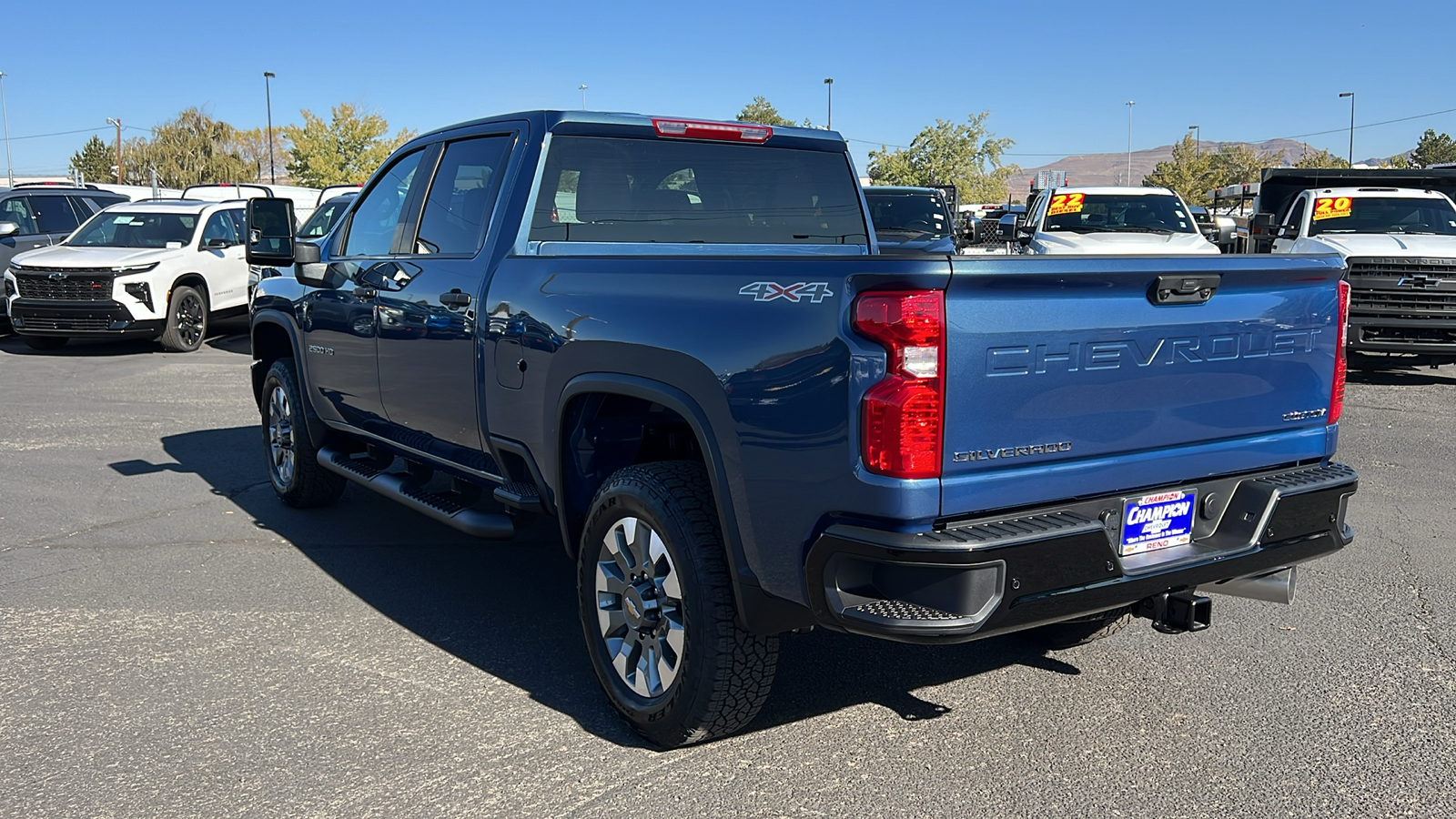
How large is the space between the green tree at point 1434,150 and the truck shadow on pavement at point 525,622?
3341 inches

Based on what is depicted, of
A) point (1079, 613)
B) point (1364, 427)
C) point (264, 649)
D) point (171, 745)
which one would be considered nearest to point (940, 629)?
point (1079, 613)

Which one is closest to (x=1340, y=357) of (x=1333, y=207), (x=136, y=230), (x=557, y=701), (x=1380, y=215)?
(x=557, y=701)

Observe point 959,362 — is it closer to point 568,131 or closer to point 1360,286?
point 568,131

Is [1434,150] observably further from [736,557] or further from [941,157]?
[736,557]

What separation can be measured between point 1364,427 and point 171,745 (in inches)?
352

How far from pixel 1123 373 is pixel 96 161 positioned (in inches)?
3588

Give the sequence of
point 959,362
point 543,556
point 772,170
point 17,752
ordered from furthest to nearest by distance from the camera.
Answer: point 543,556 → point 772,170 → point 17,752 → point 959,362

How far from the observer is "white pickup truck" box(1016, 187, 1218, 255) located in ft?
48.9

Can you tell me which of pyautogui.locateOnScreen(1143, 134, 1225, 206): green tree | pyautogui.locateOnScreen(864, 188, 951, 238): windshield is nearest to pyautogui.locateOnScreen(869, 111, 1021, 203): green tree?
pyautogui.locateOnScreen(1143, 134, 1225, 206): green tree

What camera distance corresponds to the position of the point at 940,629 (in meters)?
3.00

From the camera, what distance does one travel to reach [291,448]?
6.67 m

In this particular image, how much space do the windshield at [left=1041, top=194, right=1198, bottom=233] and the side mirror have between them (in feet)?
37.6

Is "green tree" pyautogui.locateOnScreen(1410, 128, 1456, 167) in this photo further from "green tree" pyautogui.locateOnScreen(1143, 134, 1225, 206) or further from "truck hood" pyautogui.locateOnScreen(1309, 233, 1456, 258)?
"truck hood" pyautogui.locateOnScreen(1309, 233, 1456, 258)

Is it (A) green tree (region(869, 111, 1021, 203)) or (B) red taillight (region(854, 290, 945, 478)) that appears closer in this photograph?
(B) red taillight (region(854, 290, 945, 478))
